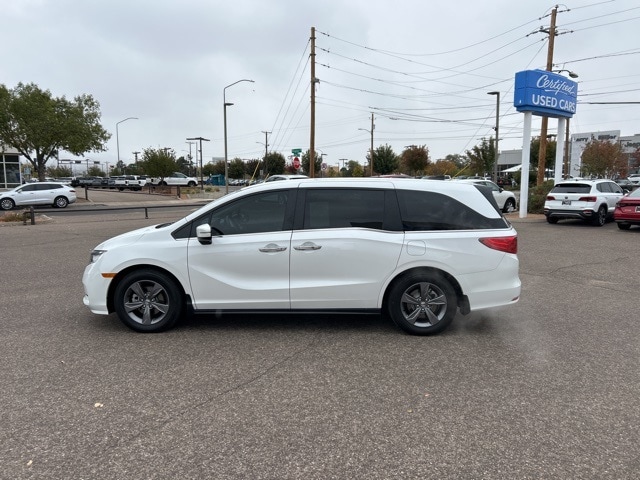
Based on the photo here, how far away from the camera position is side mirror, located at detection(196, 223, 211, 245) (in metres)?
5.10

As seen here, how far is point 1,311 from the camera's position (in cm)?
624

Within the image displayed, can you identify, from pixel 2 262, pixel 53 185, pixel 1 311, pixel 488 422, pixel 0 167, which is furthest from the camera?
pixel 0 167

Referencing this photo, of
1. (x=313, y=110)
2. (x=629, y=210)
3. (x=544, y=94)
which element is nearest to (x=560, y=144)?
(x=544, y=94)

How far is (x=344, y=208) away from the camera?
533cm

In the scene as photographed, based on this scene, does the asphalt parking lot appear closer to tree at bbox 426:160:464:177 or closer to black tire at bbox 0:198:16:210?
black tire at bbox 0:198:16:210

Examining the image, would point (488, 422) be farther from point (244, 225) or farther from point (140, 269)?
point (140, 269)

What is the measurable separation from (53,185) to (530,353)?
3034 cm

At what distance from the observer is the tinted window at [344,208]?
5.27 meters

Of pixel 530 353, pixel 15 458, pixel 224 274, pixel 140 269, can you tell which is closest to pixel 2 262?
pixel 140 269

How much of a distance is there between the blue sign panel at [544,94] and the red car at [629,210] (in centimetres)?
641

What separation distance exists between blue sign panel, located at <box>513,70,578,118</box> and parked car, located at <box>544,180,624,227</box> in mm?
4468

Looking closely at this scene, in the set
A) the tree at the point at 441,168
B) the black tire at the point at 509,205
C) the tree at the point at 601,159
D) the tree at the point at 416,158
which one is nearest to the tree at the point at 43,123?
the black tire at the point at 509,205

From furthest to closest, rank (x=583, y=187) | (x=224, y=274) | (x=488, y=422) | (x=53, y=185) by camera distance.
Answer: (x=53, y=185)
(x=583, y=187)
(x=224, y=274)
(x=488, y=422)

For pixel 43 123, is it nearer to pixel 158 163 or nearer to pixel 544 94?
pixel 158 163
